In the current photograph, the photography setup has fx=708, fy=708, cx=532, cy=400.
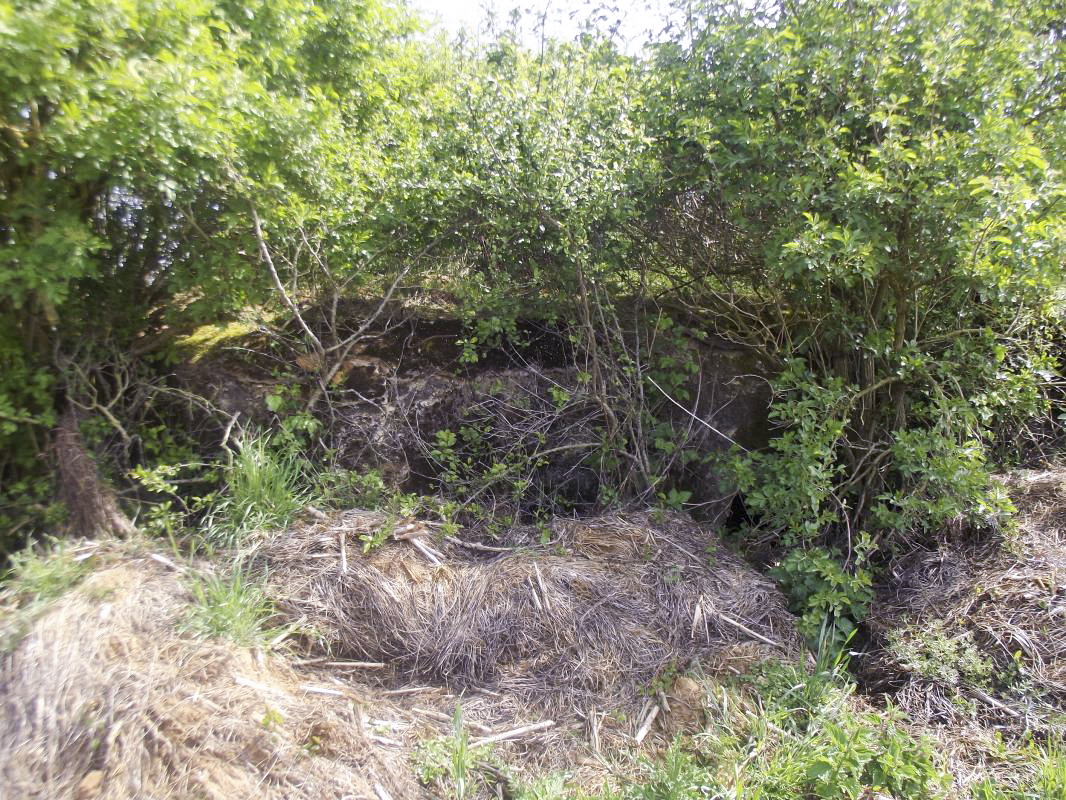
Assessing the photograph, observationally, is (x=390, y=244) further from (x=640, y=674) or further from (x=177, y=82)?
(x=640, y=674)

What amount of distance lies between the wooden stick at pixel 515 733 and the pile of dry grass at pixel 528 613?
11 cm

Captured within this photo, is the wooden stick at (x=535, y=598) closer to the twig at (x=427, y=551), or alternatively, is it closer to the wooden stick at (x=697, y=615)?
the twig at (x=427, y=551)

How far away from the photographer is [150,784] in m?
2.69

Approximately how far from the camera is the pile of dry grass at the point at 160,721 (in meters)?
2.73

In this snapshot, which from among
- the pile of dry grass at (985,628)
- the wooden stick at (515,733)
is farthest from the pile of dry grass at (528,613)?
the pile of dry grass at (985,628)

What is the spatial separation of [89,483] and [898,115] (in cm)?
498

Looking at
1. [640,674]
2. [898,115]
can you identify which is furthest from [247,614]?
[898,115]

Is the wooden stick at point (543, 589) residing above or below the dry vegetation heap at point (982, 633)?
above

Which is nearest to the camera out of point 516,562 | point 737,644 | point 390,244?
point 737,644

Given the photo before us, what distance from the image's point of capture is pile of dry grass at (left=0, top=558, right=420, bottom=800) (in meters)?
2.73

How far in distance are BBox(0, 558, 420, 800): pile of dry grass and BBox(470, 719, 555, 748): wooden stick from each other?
1.13 ft

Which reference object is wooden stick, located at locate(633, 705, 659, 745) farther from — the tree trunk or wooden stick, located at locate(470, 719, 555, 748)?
the tree trunk

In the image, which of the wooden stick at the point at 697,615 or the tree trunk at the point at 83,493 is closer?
the wooden stick at the point at 697,615

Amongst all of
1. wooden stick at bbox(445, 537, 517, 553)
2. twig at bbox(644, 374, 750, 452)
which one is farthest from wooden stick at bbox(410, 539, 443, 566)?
twig at bbox(644, 374, 750, 452)
